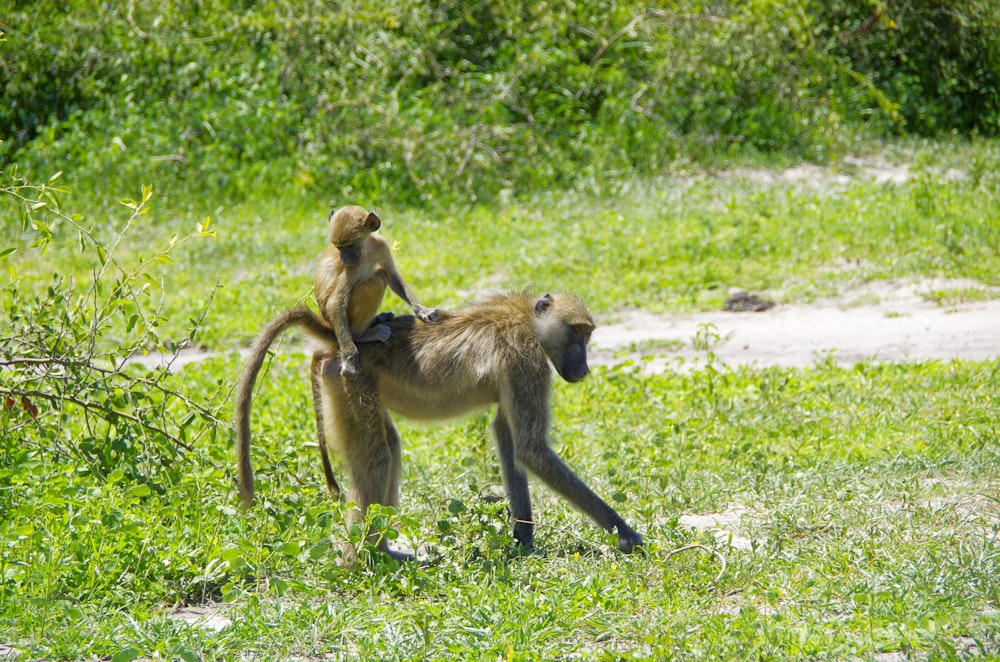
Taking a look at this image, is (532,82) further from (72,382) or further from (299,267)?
(72,382)

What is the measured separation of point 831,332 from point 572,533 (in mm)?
4731

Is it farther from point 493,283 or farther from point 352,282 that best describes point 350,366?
point 493,283

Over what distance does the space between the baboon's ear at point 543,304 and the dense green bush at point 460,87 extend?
858 centimetres

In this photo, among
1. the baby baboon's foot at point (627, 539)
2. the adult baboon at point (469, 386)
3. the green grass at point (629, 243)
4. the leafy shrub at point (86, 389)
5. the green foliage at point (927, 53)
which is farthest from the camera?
the green foliage at point (927, 53)

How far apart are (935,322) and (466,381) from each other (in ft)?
17.5

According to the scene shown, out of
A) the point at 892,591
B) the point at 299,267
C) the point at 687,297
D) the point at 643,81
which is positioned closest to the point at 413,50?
the point at 643,81

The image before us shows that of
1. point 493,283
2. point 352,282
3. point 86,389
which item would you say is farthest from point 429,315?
point 493,283

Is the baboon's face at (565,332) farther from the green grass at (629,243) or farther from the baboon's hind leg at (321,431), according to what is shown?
the green grass at (629,243)

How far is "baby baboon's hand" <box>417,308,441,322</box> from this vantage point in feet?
17.3

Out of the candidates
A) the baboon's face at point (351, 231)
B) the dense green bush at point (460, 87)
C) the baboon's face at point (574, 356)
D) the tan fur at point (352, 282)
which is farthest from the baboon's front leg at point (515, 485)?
the dense green bush at point (460, 87)

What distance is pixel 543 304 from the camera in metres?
5.21

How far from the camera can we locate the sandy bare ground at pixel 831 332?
8.55m

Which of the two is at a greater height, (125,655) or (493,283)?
(125,655)

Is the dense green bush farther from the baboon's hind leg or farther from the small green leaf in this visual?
the small green leaf
